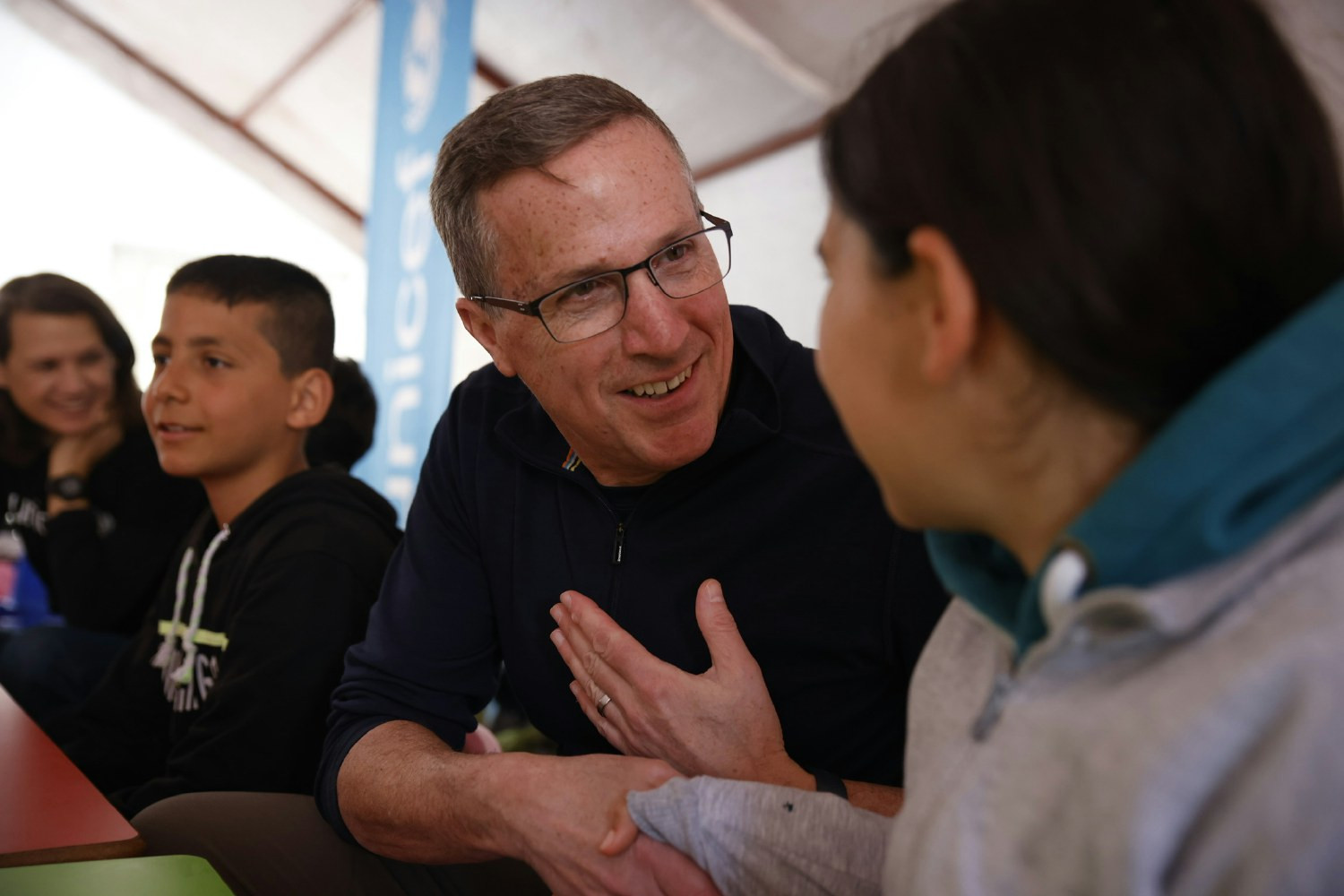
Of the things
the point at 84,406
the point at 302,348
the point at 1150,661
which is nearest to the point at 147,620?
the point at 302,348

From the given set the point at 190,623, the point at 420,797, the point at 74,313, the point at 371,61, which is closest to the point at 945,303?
the point at 420,797

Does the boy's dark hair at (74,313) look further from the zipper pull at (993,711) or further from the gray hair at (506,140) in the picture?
the zipper pull at (993,711)

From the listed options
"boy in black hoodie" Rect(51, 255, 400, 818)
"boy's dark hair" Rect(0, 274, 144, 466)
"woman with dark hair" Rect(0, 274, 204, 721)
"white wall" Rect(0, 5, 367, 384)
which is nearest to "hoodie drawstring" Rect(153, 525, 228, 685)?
"boy in black hoodie" Rect(51, 255, 400, 818)

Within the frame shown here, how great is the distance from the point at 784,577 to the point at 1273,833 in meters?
0.85

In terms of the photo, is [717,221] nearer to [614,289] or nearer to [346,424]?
[614,289]

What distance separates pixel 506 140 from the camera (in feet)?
4.66

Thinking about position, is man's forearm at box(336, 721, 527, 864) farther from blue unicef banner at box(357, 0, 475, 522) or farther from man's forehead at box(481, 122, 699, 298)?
blue unicef banner at box(357, 0, 475, 522)

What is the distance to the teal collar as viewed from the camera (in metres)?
0.58

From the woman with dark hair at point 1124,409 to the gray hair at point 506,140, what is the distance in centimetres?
70

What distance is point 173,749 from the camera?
5.85 feet

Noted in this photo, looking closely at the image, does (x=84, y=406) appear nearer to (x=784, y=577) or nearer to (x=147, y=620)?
(x=147, y=620)

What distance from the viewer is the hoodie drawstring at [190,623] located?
6.39 feet

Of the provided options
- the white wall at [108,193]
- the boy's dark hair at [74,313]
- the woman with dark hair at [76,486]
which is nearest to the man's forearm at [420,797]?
the woman with dark hair at [76,486]

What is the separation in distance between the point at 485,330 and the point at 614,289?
31 centimetres
